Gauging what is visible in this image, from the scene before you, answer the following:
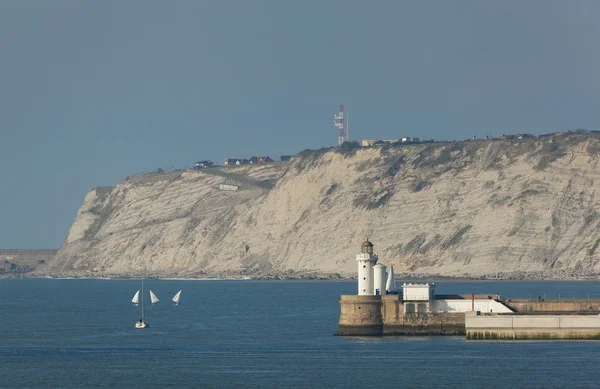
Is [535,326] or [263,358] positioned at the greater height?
[535,326]

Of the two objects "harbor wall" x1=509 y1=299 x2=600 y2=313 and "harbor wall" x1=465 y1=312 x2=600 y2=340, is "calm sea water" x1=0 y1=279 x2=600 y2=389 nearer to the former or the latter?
"harbor wall" x1=465 y1=312 x2=600 y2=340

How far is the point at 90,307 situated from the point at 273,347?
62.2m

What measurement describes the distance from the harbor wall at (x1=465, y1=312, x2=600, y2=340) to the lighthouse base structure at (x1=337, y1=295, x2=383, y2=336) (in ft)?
18.5

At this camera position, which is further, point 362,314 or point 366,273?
point 366,273

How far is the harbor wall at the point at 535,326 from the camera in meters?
→ 78.8

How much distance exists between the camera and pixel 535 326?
79250 millimetres

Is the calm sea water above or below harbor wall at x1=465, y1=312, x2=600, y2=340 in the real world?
below

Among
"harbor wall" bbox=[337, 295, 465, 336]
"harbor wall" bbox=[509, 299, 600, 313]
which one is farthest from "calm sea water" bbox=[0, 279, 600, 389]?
"harbor wall" bbox=[509, 299, 600, 313]

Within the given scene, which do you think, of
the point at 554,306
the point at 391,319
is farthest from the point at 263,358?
→ the point at 554,306

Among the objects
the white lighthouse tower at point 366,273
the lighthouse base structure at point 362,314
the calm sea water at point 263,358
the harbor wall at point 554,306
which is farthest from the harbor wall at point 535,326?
the white lighthouse tower at point 366,273

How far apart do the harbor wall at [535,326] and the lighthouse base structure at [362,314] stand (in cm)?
563

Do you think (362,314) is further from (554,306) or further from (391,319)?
(554,306)

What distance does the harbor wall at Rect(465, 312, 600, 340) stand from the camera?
78.8m

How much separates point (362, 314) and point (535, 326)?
10.3m
